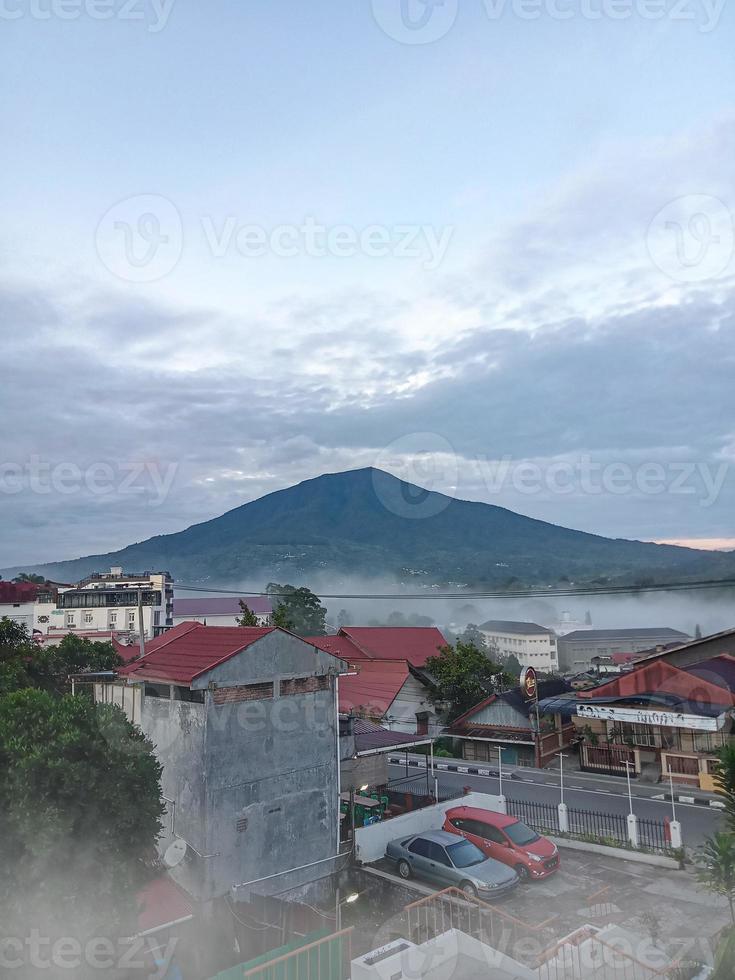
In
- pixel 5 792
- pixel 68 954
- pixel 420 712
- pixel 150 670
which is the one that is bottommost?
pixel 420 712

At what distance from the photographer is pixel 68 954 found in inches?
477

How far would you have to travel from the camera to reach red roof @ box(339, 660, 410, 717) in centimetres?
4353

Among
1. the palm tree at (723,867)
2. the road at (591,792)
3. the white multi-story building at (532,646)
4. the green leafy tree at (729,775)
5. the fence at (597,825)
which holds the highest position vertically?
the green leafy tree at (729,775)

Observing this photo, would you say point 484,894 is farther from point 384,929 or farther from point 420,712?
point 420,712

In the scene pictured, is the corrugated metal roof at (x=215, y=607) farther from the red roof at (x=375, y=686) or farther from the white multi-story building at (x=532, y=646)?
the red roof at (x=375, y=686)

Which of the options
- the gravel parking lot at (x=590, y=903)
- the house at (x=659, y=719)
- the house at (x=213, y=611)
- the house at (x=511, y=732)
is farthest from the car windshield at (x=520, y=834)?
the house at (x=213, y=611)

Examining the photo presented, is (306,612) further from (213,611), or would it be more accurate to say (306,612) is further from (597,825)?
(597,825)

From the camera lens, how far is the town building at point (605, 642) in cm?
13212

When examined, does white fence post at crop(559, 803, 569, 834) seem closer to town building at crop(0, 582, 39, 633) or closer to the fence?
the fence

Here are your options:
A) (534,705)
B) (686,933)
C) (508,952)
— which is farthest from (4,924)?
(534,705)

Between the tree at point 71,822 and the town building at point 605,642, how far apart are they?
12738 cm

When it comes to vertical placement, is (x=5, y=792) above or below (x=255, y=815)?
above

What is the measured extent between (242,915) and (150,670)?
6843mm

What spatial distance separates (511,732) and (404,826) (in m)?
17.9
